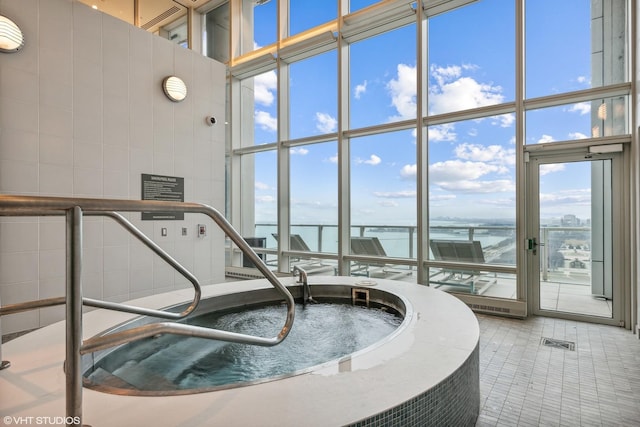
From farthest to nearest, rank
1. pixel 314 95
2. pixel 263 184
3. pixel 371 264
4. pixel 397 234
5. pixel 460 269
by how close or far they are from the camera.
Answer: pixel 263 184
pixel 314 95
pixel 371 264
pixel 397 234
pixel 460 269

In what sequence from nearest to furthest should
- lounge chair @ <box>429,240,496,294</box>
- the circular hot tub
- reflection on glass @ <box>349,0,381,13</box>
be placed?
the circular hot tub
lounge chair @ <box>429,240,496,294</box>
reflection on glass @ <box>349,0,381,13</box>

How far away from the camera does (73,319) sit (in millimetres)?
777

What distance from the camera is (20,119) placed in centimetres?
311

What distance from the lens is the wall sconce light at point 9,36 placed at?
2.94 metres

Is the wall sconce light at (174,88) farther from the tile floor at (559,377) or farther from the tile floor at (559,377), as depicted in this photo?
the tile floor at (559,377)

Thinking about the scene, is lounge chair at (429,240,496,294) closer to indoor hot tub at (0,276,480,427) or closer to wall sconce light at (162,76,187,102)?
indoor hot tub at (0,276,480,427)

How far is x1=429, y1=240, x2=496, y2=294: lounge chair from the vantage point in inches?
172

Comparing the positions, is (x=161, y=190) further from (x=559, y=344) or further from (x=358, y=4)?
(x=559, y=344)

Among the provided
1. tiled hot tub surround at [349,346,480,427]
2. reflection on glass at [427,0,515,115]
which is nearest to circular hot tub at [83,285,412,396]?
tiled hot tub surround at [349,346,480,427]

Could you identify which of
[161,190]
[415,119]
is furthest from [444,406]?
[415,119]

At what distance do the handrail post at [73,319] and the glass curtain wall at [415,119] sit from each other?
438 cm

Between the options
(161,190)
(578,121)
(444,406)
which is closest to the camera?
(444,406)

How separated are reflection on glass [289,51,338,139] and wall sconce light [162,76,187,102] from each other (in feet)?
7.42

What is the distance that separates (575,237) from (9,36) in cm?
615
